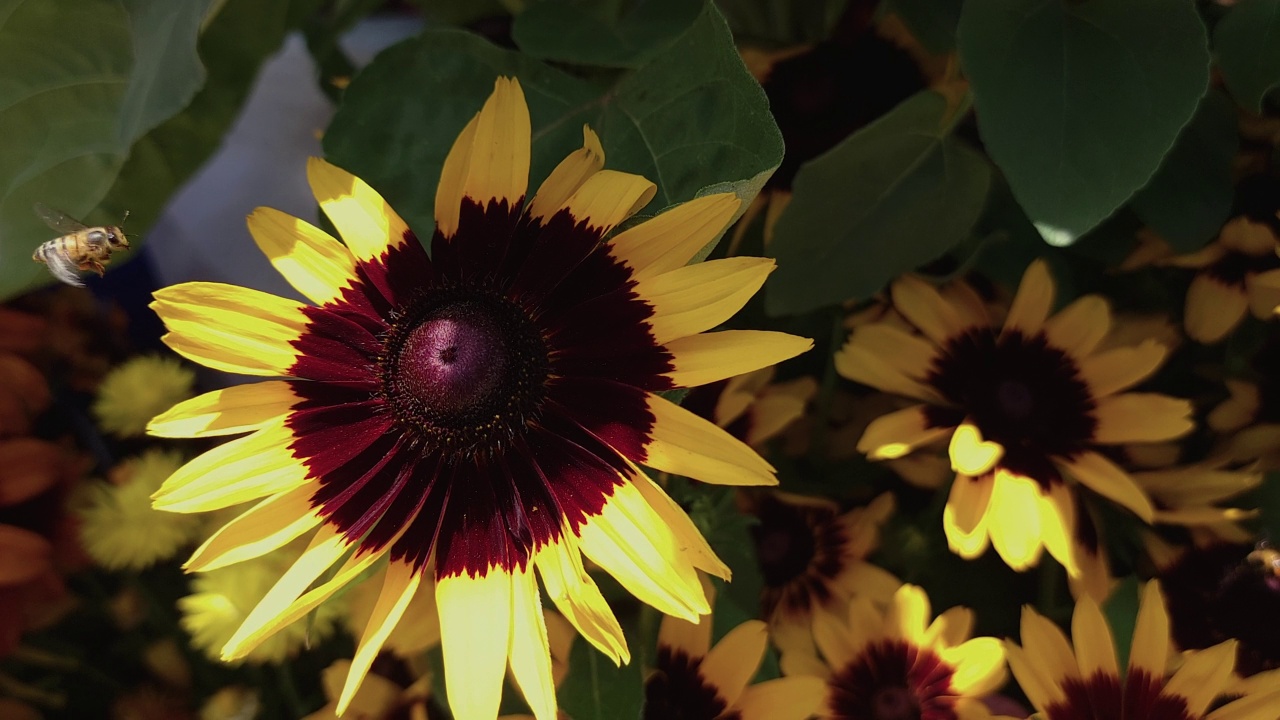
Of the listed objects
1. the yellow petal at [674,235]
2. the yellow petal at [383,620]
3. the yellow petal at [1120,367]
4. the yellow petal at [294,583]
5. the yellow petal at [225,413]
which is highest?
the yellow petal at [674,235]

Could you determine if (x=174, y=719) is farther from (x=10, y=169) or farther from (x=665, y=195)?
(x=665, y=195)

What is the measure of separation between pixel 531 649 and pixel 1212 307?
17.7 inches

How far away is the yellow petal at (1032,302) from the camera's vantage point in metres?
0.53

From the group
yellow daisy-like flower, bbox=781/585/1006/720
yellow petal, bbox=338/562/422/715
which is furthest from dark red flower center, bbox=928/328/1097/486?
yellow petal, bbox=338/562/422/715

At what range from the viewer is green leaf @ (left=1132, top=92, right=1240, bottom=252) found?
53cm

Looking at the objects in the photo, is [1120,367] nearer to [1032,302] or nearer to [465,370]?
[1032,302]

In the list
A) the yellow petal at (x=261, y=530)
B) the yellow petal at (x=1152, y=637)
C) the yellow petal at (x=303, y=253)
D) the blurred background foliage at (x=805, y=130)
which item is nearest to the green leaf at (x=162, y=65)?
the blurred background foliage at (x=805, y=130)

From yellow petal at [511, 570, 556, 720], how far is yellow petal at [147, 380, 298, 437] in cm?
14

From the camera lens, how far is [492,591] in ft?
1.27

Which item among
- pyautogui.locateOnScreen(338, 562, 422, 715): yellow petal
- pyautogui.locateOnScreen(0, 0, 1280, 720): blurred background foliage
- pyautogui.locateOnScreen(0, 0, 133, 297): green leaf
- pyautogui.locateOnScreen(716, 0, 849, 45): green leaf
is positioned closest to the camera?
pyautogui.locateOnScreen(338, 562, 422, 715): yellow petal

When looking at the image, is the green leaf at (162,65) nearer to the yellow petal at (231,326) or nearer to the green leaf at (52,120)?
the green leaf at (52,120)

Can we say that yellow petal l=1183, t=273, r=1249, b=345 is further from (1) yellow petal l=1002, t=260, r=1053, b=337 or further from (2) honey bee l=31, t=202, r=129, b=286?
(2) honey bee l=31, t=202, r=129, b=286

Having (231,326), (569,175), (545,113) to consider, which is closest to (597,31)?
(545,113)

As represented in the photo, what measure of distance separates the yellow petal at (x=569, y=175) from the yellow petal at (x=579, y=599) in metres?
0.15
